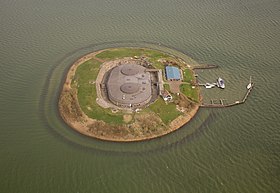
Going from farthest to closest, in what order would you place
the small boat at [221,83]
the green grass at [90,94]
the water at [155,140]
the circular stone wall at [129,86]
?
the small boat at [221,83] → the circular stone wall at [129,86] → the green grass at [90,94] → the water at [155,140]

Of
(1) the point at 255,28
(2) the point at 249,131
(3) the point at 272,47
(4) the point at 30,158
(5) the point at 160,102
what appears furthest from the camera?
(1) the point at 255,28

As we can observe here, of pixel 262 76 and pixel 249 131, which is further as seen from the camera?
pixel 262 76

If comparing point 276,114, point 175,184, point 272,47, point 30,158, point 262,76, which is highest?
point 272,47

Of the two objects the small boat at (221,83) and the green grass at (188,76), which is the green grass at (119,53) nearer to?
the green grass at (188,76)

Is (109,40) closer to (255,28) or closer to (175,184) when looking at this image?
(255,28)

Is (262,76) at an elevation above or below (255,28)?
below

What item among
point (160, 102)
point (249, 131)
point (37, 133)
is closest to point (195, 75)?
point (160, 102)

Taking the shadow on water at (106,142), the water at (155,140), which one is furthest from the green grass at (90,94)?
the water at (155,140)

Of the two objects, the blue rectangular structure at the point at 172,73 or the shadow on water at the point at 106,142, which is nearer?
the shadow on water at the point at 106,142
